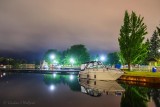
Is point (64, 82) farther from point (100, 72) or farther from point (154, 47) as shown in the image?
point (154, 47)

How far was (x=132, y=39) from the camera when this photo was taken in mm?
55625

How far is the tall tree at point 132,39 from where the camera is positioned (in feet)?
178

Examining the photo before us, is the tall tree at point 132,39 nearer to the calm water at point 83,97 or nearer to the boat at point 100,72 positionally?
the boat at point 100,72

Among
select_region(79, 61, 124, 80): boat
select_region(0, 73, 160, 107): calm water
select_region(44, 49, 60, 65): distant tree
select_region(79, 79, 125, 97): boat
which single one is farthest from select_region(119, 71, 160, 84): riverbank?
select_region(44, 49, 60, 65): distant tree

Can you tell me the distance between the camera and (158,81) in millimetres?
33906

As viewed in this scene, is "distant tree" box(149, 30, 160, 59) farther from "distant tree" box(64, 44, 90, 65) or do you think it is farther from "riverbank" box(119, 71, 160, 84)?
"riverbank" box(119, 71, 160, 84)

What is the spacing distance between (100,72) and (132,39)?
1443cm

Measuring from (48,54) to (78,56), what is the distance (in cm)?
4720

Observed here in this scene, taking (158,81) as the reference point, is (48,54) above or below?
above

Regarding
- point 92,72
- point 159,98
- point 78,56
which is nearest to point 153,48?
point 78,56

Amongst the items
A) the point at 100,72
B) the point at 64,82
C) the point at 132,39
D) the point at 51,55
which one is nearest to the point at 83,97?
the point at 64,82

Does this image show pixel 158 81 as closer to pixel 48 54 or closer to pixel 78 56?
pixel 78 56

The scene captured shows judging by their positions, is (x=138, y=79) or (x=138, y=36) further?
(x=138, y=36)

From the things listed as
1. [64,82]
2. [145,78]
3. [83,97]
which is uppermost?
[145,78]
